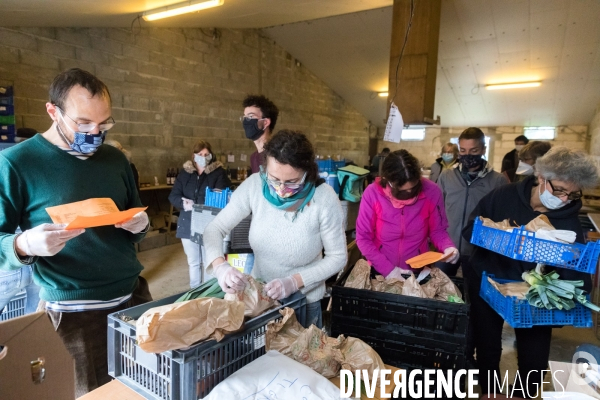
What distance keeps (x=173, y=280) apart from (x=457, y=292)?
3319mm

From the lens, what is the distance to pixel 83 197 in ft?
4.24

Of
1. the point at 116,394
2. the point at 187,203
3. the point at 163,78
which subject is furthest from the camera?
the point at 163,78

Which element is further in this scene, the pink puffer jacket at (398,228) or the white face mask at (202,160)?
the white face mask at (202,160)

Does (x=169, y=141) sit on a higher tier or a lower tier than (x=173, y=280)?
higher

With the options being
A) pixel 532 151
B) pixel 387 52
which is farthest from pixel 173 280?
pixel 387 52

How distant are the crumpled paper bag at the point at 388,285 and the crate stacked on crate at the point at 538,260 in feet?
1.36

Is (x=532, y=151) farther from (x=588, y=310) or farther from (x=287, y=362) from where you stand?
(x=287, y=362)

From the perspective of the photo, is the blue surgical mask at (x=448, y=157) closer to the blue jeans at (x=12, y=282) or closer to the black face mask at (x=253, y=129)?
the black face mask at (x=253, y=129)

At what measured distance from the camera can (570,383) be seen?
3.35 feet

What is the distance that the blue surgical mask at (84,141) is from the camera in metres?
1.27

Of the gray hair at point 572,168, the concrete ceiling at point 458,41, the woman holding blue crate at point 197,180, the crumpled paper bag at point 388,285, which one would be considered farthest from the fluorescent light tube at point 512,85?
the crumpled paper bag at point 388,285

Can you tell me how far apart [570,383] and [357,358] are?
22.1 inches

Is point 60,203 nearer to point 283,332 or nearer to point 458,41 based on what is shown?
point 283,332

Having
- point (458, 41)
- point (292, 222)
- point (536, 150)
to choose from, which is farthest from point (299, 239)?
point (458, 41)
